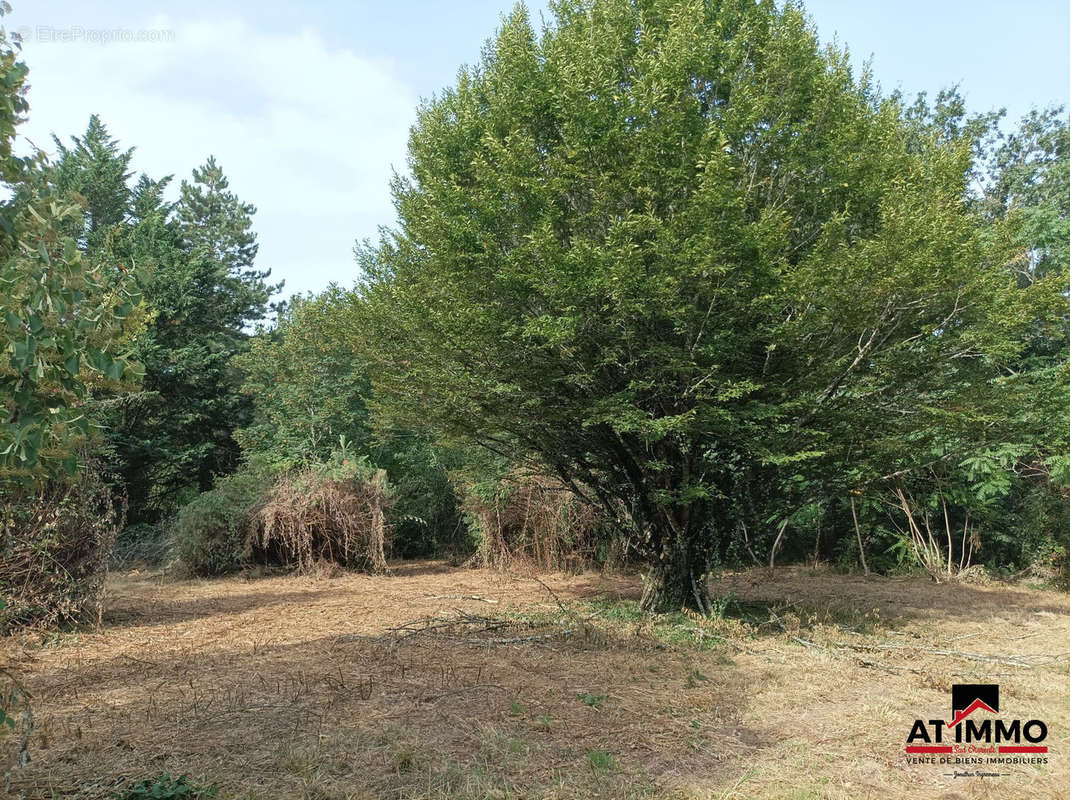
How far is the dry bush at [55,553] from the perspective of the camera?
677 cm

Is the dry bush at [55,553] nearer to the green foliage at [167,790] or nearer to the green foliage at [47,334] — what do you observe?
the green foliage at [167,790]

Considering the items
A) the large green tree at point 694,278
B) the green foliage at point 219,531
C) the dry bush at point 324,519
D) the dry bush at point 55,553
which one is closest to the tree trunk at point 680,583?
the large green tree at point 694,278

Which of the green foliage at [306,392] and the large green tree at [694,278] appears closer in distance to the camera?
the large green tree at [694,278]

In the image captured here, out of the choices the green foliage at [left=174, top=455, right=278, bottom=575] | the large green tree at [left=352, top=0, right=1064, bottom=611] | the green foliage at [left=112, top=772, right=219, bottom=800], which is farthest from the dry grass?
the green foliage at [left=174, top=455, right=278, bottom=575]

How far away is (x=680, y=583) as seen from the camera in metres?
8.50

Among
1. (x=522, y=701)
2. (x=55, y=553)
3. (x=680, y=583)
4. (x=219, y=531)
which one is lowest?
(x=522, y=701)

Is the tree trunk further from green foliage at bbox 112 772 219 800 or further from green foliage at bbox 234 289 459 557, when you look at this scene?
green foliage at bbox 234 289 459 557

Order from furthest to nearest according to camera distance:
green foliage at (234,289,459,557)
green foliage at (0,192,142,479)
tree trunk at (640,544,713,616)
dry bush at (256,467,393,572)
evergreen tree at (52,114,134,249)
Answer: evergreen tree at (52,114,134,249), green foliage at (234,289,459,557), dry bush at (256,467,393,572), tree trunk at (640,544,713,616), green foliage at (0,192,142,479)

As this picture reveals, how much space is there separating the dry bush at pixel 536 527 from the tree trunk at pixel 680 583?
4895 mm

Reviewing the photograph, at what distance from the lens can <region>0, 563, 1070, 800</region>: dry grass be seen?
3.61 m

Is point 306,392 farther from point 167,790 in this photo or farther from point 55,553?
point 167,790

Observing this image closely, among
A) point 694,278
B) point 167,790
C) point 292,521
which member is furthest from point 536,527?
point 167,790

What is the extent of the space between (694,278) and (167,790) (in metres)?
5.65

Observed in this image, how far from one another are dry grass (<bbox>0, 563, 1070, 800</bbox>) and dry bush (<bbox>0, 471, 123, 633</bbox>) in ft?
1.27
